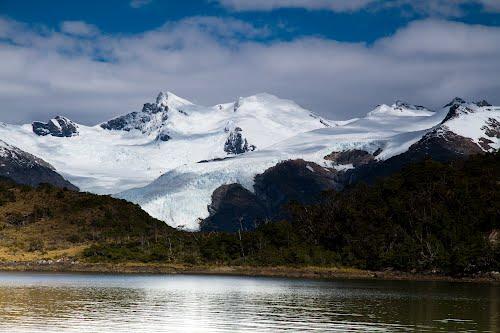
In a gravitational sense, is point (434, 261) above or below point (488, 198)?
below

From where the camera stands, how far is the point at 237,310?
88812 millimetres

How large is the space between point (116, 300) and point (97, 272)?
101 m

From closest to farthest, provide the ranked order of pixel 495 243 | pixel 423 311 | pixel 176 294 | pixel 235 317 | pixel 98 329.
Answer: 1. pixel 98 329
2. pixel 235 317
3. pixel 423 311
4. pixel 176 294
5. pixel 495 243

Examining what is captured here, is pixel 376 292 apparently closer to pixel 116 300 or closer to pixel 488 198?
pixel 116 300

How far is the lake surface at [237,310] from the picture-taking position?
72.1 meters

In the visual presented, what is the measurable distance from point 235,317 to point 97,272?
122 metres

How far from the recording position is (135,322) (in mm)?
73250

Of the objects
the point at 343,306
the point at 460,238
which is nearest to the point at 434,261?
the point at 460,238

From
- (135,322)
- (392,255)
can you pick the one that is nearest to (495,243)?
(392,255)

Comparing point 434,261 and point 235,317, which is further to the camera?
point 434,261

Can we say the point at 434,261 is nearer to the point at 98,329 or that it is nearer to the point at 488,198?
the point at 488,198

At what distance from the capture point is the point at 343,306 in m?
97.0

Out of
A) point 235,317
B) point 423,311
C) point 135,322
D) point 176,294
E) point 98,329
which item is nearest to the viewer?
point 98,329

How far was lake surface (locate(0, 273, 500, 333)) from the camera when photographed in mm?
72062
